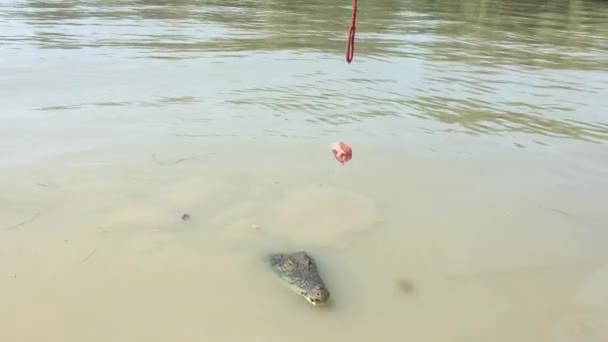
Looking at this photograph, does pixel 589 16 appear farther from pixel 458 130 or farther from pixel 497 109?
pixel 458 130

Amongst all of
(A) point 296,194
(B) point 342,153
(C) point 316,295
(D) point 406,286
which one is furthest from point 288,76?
(C) point 316,295

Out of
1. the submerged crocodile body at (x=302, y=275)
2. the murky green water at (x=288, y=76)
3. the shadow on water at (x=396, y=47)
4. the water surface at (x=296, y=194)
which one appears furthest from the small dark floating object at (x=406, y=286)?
the shadow on water at (x=396, y=47)

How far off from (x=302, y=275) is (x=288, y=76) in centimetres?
525

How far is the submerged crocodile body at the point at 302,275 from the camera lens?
3.62 meters

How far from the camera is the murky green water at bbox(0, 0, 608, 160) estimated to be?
21.6ft

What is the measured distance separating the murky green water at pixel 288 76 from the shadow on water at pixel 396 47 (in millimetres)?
34

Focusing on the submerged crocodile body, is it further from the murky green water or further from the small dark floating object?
the murky green water

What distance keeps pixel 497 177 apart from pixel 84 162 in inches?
143

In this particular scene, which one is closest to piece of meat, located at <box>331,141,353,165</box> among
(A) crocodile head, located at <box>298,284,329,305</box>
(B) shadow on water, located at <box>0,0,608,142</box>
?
(B) shadow on water, located at <box>0,0,608,142</box>

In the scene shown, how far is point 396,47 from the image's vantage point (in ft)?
35.4

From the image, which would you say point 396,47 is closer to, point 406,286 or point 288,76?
point 288,76

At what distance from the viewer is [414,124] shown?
675 centimetres

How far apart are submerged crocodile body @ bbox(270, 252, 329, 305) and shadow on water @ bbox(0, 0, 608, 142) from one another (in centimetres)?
293

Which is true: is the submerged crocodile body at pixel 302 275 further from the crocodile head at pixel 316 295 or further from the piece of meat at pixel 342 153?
the piece of meat at pixel 342 153
